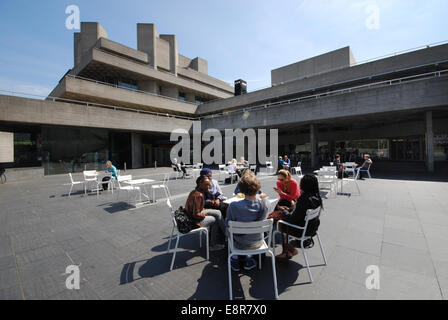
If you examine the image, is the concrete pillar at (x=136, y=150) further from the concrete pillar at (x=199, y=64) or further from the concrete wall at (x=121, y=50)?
the concrete pillar at (x=199, y=64)

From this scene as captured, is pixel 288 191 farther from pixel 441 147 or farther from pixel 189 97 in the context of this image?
pixel 189 97

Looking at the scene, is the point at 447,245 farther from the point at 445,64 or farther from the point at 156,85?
the point at 156,85

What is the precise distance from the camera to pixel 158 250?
323 cm

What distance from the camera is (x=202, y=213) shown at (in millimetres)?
3045

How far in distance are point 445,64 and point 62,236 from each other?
27.3 meters

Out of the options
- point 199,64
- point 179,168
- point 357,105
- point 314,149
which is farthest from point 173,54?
Result: point 357,105

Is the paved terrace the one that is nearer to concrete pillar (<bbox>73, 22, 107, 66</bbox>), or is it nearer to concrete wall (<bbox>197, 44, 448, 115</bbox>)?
concrete wall (<bbox>197, 44, 448, 115</bbox>)

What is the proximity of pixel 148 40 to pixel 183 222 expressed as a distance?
33.5m

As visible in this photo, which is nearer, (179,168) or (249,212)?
(249,212)

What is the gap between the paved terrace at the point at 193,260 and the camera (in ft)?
7.31

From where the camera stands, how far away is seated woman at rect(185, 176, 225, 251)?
294cm

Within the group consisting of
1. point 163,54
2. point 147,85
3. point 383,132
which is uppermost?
point 163,54

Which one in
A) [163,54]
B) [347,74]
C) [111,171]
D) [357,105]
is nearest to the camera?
[111,171]
